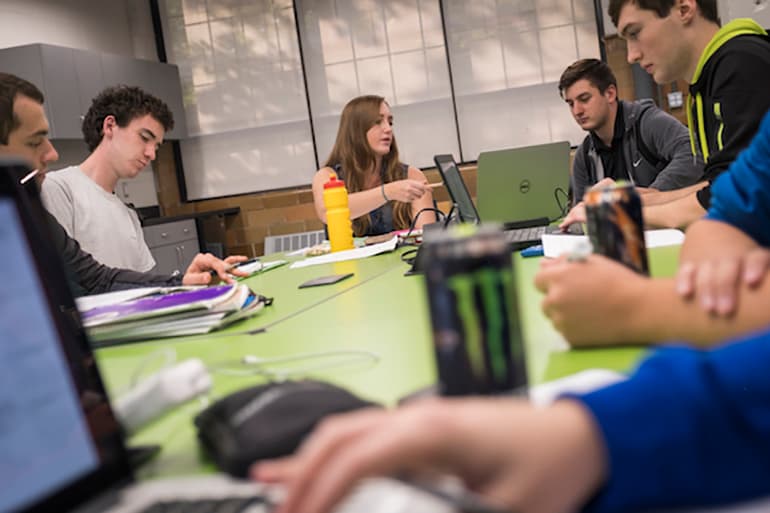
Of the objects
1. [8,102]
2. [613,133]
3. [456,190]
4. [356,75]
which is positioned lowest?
[456,190]

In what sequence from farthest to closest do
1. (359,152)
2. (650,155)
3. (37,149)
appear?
(359,152), (650,155), (37,149)

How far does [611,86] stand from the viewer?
3535 mm

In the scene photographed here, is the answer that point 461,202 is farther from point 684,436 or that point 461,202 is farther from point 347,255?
point 684,436

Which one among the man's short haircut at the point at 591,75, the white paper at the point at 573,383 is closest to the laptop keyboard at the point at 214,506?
the white paper at the point at 573,383

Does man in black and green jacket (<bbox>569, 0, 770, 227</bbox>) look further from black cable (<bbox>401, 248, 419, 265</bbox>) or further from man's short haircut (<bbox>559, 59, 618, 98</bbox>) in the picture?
man's short haircut (<bbox>559, 59, 618, 98</bbox>)

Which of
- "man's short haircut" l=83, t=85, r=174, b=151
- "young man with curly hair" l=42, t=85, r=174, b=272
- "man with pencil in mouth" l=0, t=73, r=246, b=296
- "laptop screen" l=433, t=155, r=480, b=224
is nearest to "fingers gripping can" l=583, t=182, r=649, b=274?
"man with pencil in mouth" l=0, t=73, r=246, b=296

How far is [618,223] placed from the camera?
998 millimetres

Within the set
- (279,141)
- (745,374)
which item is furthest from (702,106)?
(279,141)

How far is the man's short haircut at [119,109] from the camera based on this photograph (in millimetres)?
3035

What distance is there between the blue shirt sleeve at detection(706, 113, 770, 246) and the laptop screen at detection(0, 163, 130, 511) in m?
0.95

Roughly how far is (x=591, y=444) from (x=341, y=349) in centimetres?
62

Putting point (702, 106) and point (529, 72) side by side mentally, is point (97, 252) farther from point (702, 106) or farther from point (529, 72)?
point (529, 72)

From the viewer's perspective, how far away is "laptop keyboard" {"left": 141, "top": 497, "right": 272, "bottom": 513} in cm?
52

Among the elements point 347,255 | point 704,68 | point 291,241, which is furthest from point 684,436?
point 291,241
